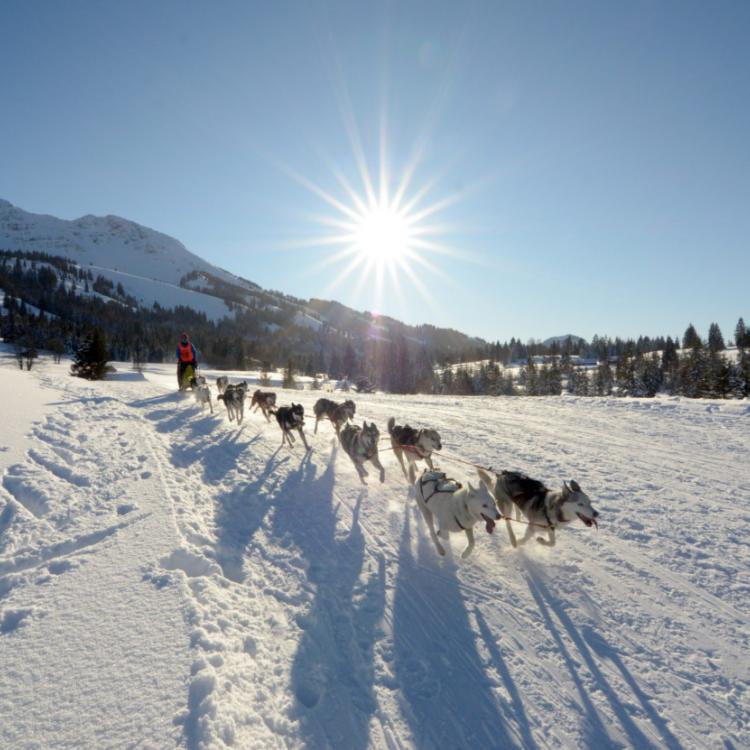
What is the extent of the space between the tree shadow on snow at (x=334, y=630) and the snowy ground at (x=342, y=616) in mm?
19

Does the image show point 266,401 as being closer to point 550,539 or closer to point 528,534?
point 528,534

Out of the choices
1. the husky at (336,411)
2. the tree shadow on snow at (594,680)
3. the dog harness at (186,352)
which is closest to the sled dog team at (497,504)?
the tree shadow on snow at (594,680)

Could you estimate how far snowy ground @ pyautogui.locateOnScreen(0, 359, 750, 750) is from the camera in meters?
2.71

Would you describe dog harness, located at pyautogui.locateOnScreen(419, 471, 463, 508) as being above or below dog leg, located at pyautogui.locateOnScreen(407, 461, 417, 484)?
above

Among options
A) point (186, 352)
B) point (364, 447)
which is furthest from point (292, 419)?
point (186, 352)

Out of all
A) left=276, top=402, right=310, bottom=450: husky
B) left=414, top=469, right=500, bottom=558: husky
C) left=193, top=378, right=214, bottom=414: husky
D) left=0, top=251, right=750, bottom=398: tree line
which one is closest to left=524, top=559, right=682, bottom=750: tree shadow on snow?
left=414, top=469, right=500, bottom=558: husky

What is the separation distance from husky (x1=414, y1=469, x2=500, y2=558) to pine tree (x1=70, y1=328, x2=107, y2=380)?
3662 cm

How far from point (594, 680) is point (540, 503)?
199cm

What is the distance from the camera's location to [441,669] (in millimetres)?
3307

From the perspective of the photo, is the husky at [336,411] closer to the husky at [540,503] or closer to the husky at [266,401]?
the husky at [266,401]

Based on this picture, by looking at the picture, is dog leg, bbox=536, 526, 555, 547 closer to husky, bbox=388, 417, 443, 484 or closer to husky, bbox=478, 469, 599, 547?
husky, bbox=478, 469, 599, 547

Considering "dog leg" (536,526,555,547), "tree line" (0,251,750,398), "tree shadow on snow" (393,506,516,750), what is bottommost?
"tree shadow on snow" (393,506,516,750)

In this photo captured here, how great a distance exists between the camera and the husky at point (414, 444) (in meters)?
7.12

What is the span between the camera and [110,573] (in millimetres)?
3873
